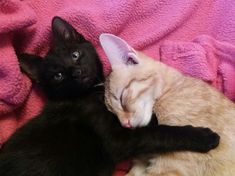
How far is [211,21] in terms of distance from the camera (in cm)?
198

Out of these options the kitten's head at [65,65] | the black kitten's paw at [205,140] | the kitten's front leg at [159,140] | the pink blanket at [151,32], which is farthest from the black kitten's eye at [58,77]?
the black kitten's paw at [205,140]

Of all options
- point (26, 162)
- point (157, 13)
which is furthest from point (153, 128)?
point (157, 13)

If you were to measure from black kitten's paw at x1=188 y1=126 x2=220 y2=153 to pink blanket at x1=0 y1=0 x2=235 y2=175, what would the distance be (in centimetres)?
36

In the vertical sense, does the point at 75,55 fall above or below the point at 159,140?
above

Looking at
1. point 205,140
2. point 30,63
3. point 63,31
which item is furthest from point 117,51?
point 205,140

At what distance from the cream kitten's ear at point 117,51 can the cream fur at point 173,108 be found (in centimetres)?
3

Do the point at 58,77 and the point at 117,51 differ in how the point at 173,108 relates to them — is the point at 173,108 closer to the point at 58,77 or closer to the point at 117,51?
the point at 117,51

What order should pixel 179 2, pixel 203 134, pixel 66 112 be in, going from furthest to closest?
1. pixel 179 2
2. pixel 66 112
3. pixel 203 134

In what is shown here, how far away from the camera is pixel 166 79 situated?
5.79ft

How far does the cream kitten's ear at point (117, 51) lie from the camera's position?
167 centimetres

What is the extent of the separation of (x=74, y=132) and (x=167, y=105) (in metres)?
0.37

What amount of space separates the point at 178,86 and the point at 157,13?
39 cm

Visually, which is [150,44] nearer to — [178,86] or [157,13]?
[157,13]

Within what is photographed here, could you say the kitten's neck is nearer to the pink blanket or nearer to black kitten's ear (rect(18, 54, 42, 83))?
the pink blanket
